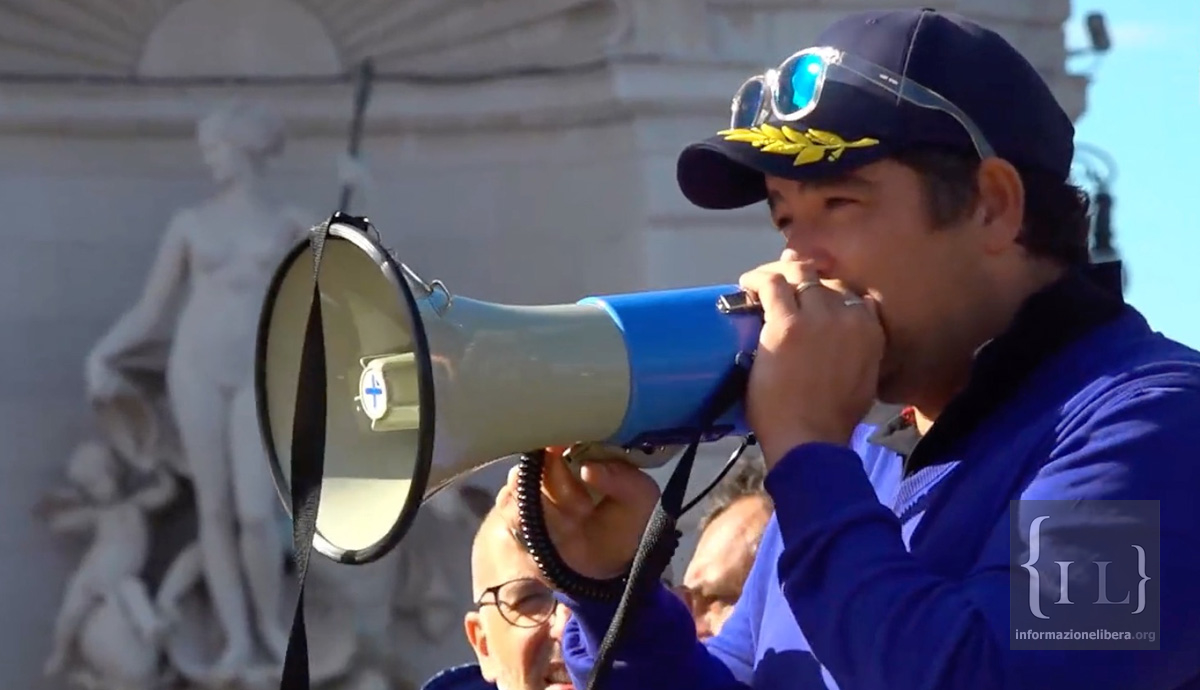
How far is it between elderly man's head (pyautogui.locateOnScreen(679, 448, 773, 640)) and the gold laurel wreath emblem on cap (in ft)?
3.98

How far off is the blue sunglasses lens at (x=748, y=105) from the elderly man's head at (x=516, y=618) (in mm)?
1001

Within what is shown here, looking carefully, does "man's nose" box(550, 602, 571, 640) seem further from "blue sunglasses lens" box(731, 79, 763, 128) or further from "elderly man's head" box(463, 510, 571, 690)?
"blue sunglasses lens" box(731, 79, 763, 128)

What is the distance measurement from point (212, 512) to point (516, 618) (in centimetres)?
307

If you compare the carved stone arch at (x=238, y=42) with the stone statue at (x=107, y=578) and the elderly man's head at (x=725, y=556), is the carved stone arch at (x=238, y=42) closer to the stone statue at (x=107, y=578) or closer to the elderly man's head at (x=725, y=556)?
the stone statue at (x=107, y=578)

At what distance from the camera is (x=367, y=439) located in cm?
167

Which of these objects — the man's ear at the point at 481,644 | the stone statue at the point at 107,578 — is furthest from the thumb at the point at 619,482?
the stone statue at the point at 107,578

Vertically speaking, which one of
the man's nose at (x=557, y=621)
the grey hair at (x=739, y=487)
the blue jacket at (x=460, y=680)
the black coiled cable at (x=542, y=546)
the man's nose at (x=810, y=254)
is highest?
the man's nose at (x=810, y=254)

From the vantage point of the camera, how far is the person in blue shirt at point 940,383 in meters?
1.26

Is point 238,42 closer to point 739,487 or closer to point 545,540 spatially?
point 739,487

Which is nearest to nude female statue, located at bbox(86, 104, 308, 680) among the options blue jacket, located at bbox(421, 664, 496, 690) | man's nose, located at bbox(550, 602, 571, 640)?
blue jacket, located at bbox(421, 664, 496, 690)

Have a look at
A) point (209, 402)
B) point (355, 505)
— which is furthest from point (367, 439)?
point (209, 402)

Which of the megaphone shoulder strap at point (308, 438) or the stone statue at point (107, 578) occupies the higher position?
the megaphone shoulder strap at point (308, 438)

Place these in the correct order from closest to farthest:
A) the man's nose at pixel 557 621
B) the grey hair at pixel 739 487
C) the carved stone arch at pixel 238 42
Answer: the man's nose at pixel 557 621 < the grey hair at pixel 739 487 < the carved stone arch at pixel 238 42

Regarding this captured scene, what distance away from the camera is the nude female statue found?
17.8 ft
